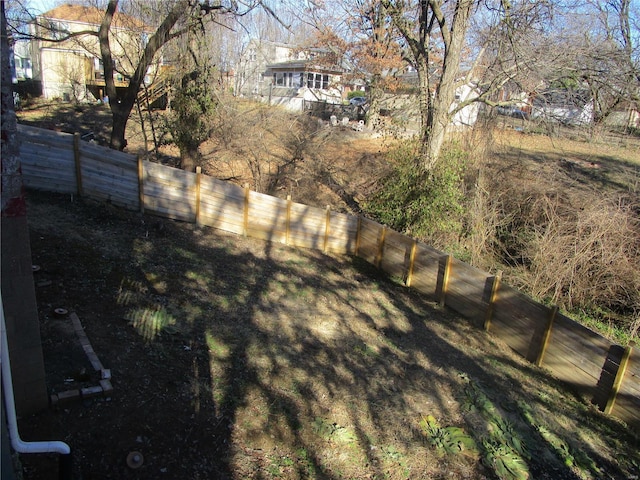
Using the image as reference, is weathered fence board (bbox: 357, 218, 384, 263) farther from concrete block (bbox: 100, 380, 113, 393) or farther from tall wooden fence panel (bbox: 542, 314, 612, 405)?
concrete block (bbox: 100, 380, 113, 393)

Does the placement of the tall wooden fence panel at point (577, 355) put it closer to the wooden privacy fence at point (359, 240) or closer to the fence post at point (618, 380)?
the wooden privacy fence at point (359, 240)

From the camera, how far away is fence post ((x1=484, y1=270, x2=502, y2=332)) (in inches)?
346

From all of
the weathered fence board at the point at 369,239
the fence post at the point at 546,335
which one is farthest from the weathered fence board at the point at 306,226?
the fence post at the point at 546,335

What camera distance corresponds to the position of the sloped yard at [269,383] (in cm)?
441

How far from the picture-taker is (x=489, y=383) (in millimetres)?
7023

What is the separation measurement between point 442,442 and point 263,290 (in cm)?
432

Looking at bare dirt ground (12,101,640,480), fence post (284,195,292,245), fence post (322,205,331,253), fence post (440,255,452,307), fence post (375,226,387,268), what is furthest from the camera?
fence post (322,205,331,253)

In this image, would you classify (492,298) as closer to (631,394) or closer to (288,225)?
(631,394)

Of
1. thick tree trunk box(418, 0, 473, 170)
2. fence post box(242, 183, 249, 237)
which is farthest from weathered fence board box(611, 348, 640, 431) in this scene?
fence post box(242, 183, 249, 237)

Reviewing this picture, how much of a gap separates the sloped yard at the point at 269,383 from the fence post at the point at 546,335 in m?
0.21

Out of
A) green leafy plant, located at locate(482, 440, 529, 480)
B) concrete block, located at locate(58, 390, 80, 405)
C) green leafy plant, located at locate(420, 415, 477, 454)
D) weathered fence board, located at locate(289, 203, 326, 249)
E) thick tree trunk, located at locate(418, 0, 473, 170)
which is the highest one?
thick tree trunk, located at locate(418, 0, 473, 170)

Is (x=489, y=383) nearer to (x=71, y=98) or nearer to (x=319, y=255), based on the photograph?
(x=319, y=255)

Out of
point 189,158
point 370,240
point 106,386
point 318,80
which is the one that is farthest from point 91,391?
point 318,80

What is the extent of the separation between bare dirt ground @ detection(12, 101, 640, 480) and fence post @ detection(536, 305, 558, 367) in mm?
267
